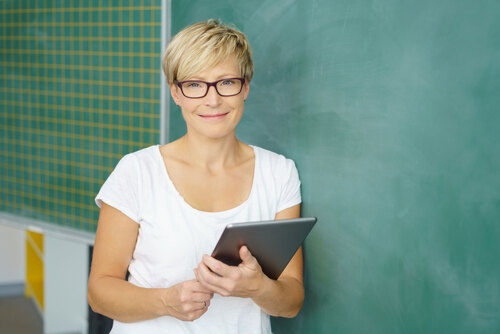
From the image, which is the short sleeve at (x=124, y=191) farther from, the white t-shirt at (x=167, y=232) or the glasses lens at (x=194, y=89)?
the glasses lens at (x=194, y=89)

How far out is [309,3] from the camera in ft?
4.84

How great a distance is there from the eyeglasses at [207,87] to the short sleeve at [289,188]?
0.91 ft

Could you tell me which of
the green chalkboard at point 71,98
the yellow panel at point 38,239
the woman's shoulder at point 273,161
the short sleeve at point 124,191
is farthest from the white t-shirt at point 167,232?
the yellow panel at point 38,239

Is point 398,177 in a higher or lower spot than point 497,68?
lower

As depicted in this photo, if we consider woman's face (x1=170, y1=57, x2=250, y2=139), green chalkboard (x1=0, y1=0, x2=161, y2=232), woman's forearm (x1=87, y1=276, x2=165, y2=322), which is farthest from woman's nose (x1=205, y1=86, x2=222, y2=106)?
green chalkboard (x1=0, y1=0, x2=161, y2=232)

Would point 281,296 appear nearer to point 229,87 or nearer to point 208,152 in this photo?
point 208,152

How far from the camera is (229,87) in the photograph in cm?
140

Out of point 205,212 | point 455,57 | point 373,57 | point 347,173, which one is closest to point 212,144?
point 205,212

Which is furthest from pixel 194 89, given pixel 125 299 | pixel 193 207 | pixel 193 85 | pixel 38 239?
pixel 38 239

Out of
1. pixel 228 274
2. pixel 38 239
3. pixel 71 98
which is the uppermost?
pixel 71 98

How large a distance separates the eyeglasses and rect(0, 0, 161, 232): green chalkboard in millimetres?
601

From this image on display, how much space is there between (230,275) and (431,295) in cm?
45

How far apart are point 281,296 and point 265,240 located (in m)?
0.24

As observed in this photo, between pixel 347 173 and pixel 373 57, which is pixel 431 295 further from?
pixel 373 57
